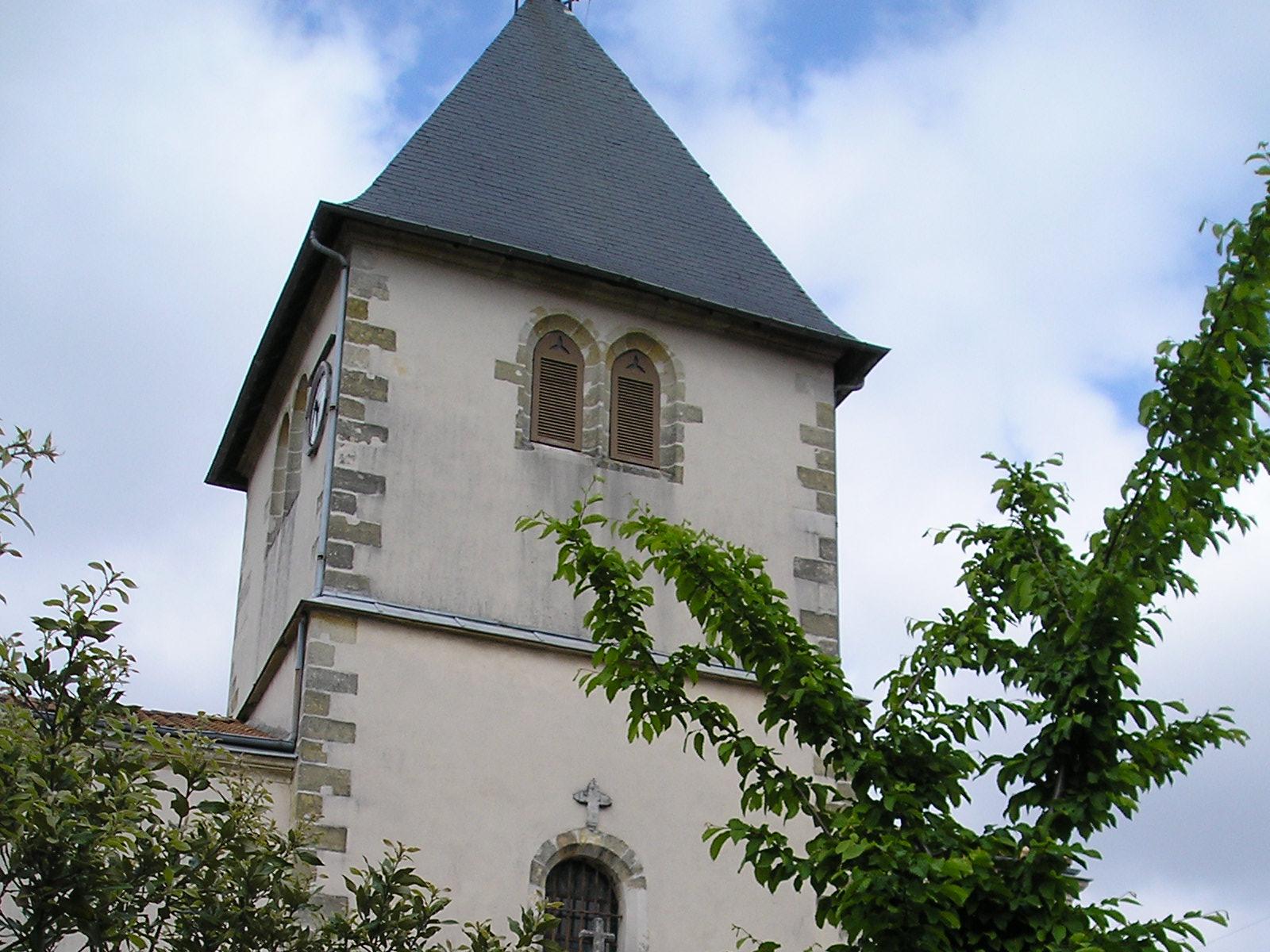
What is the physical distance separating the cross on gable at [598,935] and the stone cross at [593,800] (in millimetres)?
590

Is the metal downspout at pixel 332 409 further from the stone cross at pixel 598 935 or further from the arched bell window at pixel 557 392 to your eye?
the stone cross at pixel 598 935

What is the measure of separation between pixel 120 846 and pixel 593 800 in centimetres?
581

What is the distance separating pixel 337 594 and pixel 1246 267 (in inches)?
262

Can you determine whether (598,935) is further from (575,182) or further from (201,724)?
(575,182)

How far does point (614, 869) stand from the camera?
12000 millimetres

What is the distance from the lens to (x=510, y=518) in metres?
12.9

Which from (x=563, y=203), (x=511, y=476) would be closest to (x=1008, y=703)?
(x=511, y=476)

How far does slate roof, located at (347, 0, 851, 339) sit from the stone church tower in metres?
0.04

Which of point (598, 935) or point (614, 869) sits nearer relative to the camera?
point (598, 935)

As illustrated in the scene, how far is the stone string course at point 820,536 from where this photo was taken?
1355cm

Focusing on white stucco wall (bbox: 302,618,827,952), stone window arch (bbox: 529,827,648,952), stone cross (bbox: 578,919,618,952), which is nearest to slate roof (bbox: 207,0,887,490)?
white stucco wall (bbox: 302,618,827,952)

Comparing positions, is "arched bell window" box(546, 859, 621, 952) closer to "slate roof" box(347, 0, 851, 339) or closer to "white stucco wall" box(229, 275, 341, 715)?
"white stucco wall" box(229, 275, 341, 715)

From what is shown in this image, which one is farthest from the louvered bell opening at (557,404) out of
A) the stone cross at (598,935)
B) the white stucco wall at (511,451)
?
the stone cross at (598,935)

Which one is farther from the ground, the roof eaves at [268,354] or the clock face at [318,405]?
the roof eaves at [268,354]
